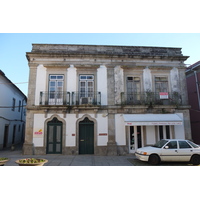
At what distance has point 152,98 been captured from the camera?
42.0 feet

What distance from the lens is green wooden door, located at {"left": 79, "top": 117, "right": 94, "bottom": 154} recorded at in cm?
1209

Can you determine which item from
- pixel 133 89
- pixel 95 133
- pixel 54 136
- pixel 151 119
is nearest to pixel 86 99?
pixel 95 133

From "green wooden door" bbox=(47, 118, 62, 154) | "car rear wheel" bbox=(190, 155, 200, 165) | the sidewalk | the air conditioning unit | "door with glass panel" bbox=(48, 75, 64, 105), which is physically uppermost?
"door with glass panel" bbox=(48, 75, 64, 105)

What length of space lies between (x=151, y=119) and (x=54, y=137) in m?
7.28

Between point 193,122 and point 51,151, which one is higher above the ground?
point 193,122

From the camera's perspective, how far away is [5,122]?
637 inches

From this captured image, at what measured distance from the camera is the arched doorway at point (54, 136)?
12.0 metres

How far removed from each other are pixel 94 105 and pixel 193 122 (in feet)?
33.6

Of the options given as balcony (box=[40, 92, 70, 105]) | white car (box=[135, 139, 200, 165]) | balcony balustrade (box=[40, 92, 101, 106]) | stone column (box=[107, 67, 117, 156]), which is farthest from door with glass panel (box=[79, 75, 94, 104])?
white car (box=[135, 139, 200, 165])

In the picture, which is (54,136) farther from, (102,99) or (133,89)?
(133,89)

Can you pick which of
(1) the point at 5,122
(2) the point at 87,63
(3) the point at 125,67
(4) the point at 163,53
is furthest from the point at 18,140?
(4) the point at 163,53

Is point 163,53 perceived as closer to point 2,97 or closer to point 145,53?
point 145,53

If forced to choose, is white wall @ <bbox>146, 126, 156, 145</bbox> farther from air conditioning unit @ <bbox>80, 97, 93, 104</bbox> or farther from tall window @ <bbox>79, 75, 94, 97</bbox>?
tall window @ <bbox>79, 75, 94, 97</bbox>

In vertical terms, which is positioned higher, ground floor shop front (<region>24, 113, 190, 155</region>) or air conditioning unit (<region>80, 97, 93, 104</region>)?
air conditioning unit (<region>80, 97, 93, 104</region>)
